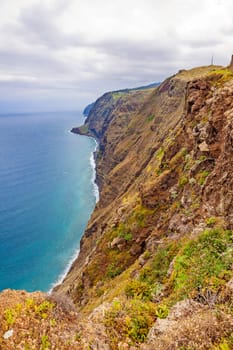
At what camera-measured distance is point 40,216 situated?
305ft

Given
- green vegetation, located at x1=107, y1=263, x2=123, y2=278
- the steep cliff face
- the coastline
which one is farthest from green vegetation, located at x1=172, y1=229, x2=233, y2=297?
the coastline

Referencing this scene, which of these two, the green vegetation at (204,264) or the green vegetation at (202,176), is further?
the green vegetation at (202,176)

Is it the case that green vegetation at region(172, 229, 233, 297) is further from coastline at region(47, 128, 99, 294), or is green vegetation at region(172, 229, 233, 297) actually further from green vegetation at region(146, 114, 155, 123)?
green vegetation at region(146, 114, 155, 123)

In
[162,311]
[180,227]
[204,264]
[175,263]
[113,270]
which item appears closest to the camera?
[162,311]

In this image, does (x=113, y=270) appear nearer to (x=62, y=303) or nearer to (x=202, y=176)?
(x=202, y=176)

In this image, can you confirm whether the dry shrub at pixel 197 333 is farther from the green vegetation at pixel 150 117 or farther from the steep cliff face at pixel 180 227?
the green vegetation at pixel 150 117

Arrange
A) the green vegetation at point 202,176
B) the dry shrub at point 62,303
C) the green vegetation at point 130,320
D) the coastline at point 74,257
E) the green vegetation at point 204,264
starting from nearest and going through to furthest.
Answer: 1. the green vegetation at point 130,320
2. the dry shrub at point 62,303
3. the green vegetation at point 204,264
4. the green vegetation at point 202,176
5. the coastline at point 74,257

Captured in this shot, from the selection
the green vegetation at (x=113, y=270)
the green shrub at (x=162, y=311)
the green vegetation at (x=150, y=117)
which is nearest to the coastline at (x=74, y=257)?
the green vegetation at (x=113, y=270)

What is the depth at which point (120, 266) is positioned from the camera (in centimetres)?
2603

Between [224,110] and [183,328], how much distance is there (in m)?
16.0

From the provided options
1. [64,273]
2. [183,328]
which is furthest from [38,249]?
[183,328]

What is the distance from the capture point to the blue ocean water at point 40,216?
68.2 meters

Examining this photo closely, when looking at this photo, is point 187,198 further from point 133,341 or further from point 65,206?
point 65,206

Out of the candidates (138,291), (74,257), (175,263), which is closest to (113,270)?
(175,263)
